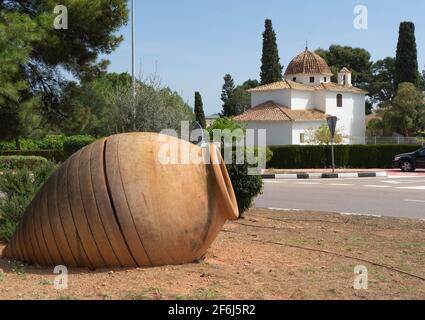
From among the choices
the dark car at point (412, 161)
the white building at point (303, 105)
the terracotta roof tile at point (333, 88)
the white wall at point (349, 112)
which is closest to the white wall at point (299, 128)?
the white building at point (303, 105)

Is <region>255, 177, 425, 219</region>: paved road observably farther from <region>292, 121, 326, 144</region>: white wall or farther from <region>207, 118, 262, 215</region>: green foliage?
<region>292, 121, 326, 144</region>: white wall

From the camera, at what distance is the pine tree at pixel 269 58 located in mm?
62688

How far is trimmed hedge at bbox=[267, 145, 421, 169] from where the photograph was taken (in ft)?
106

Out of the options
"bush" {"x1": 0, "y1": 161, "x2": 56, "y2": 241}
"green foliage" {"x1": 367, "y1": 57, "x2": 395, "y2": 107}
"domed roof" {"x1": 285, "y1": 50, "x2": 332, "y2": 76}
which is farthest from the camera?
"green foliage" {"x1": 367, "y1": 57, "x2": 395, "y2": 107}

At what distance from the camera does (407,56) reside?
58.6 meters

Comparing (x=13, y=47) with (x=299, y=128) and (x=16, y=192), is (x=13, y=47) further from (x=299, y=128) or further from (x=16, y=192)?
(x=299, y=128)

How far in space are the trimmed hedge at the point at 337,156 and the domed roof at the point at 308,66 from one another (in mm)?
27140

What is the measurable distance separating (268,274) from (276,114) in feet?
150

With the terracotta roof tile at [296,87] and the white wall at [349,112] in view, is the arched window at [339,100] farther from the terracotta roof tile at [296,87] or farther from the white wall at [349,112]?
the terracotta roof tile at [296,87]

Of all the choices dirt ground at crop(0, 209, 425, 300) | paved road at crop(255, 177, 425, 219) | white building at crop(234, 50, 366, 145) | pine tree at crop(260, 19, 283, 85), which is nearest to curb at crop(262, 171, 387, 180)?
paved road at crop(255, 177, 425, 219)

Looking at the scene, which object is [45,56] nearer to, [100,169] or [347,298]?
[100,169]

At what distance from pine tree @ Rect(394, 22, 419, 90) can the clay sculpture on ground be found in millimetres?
56255
